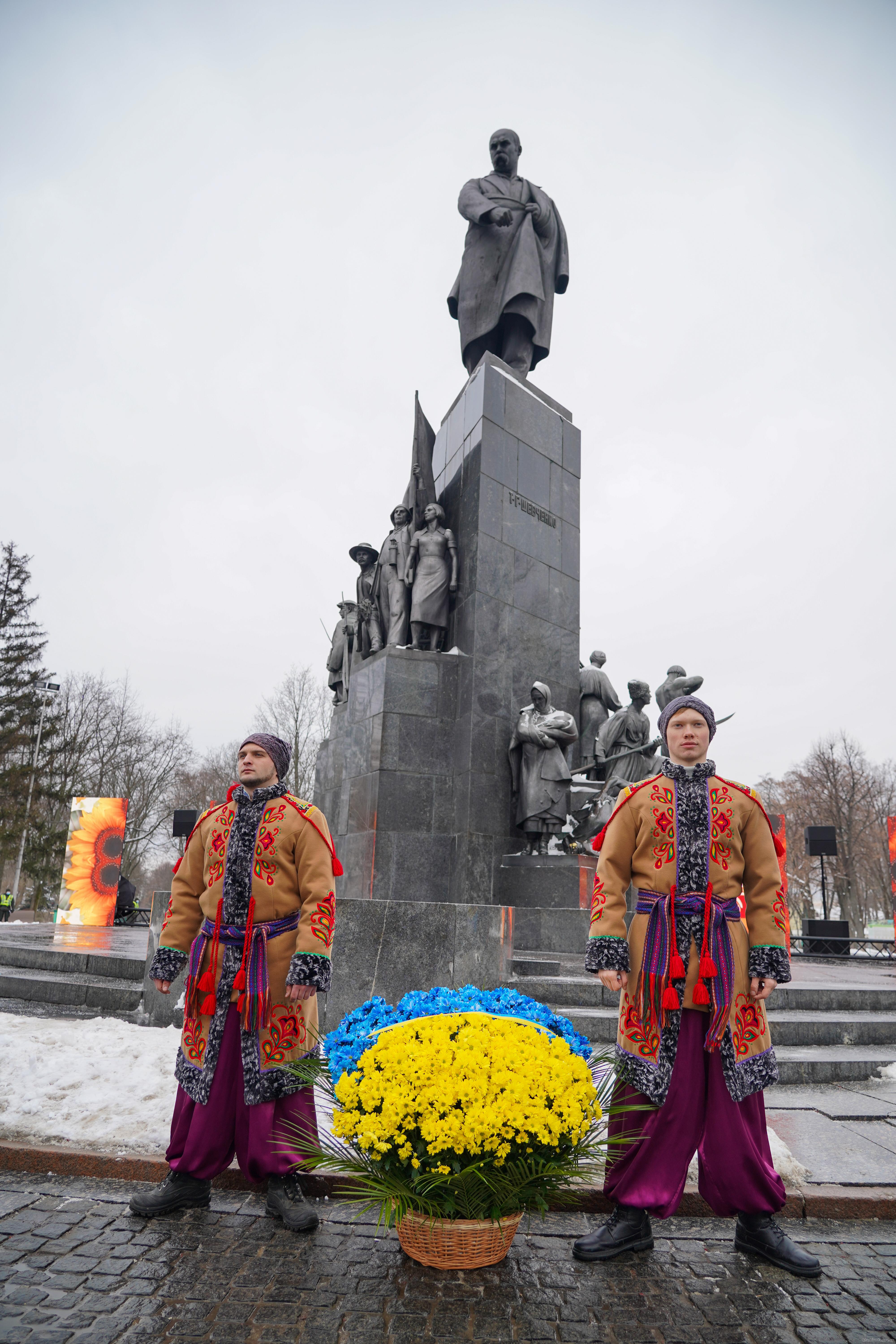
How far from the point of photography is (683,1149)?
304cm

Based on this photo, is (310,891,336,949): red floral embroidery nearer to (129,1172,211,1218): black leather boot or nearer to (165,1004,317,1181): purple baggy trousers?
(165,1004,317,1181): purple baggy trousers

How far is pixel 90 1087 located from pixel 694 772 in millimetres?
3506

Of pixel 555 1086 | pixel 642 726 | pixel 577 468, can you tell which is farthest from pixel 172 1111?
pixel 577 468

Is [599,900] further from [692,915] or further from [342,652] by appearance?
[342,652]

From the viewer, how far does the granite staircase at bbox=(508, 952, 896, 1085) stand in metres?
5.54

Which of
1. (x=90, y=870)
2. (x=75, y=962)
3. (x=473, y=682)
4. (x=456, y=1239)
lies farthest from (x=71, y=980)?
(x=90, y=870)

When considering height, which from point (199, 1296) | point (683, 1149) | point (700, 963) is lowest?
point (199, 1296)

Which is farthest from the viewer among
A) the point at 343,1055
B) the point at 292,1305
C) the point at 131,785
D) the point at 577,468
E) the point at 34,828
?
the point at 131,785

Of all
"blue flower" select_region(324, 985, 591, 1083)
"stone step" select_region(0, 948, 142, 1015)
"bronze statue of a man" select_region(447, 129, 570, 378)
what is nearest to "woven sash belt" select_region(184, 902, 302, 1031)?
"blue flower" select_region(324, 985, 591, 1083)

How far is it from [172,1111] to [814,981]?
6.76 m

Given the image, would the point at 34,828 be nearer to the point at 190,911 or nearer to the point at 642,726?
the point at 642,726

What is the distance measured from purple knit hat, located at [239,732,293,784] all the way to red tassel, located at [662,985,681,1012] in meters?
1.80

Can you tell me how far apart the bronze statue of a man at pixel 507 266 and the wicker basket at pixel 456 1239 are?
12168 mm

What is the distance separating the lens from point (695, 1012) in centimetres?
309
